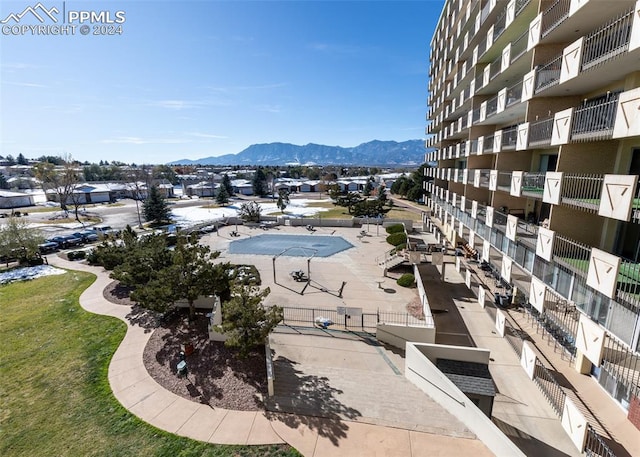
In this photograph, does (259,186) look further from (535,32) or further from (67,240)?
(535,32)

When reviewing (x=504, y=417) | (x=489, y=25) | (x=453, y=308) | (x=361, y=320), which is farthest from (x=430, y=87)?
(x=504, y=417)

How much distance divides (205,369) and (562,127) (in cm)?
1767

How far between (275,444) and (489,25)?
2718 cm

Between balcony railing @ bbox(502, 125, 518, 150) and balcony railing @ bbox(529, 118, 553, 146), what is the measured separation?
5.88ft

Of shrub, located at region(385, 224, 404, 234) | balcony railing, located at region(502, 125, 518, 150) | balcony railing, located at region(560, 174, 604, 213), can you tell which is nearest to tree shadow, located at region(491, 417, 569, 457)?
balcony railing, located at region(560, 174, 604, 213)

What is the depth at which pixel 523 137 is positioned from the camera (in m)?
14.2

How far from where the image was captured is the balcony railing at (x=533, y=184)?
1322 cm

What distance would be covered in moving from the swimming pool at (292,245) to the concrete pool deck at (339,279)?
109 cm

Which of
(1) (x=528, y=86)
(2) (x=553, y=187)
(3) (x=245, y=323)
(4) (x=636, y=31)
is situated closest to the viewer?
(4) (x=636, y=31)

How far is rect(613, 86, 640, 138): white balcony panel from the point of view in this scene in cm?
770

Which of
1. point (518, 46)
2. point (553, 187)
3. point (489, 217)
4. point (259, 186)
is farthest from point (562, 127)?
point (259, 186)

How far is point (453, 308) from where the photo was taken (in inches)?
724

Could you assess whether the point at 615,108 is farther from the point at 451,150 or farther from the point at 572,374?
the point at 451,150

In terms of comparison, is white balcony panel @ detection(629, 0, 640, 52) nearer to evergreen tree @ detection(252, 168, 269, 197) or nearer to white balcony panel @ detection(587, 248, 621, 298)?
white balcony panel @ detection(587, 248, 621, 298)
